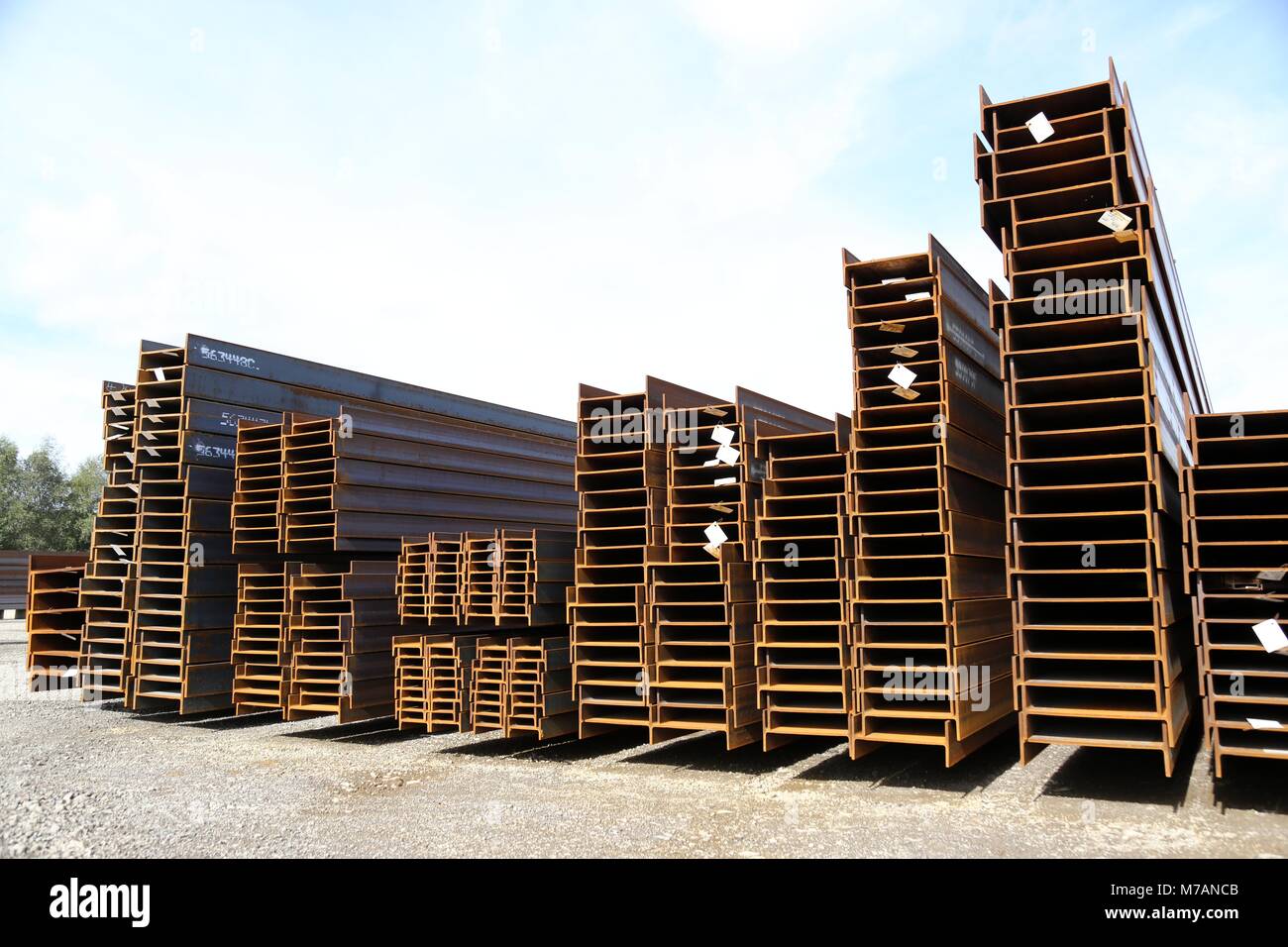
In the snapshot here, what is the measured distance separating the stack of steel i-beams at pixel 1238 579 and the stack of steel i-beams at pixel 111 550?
12.6 m

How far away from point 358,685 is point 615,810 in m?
5.07

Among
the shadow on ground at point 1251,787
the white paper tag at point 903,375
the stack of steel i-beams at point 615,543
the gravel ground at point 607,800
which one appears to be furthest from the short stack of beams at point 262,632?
the shadow on ground at point 1251,787

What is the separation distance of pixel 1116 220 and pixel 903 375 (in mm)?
2030

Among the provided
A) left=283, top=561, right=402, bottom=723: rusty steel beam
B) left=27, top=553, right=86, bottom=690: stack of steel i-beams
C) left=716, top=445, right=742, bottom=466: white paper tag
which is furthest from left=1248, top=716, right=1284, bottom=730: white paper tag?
left=27, top=553, right=86, bottom=690: stack of steel i-beams

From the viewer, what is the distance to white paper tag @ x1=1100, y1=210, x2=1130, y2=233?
7.18m

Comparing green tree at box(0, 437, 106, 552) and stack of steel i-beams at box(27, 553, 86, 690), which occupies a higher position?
green tree at box(0, 437, 106, 552)

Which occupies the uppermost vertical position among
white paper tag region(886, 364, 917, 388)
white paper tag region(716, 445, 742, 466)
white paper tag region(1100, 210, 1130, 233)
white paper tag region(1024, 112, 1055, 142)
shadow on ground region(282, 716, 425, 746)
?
white paper tag region(1024, 112, 1055, 142)

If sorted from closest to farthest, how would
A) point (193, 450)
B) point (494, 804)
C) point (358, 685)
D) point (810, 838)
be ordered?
point (810, 838)
point (494, 804)
point (358, 685)
point (193, 450)

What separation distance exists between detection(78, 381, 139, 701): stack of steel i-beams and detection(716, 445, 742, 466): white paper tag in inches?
336

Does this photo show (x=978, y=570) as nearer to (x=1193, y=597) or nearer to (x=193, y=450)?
(x=1193, y=597)

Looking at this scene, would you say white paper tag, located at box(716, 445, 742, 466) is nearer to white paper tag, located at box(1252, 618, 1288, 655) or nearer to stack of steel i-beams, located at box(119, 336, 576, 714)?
white paper tag, located at box(1252, 618, 1288, 655)

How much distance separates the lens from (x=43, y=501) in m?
55.9
